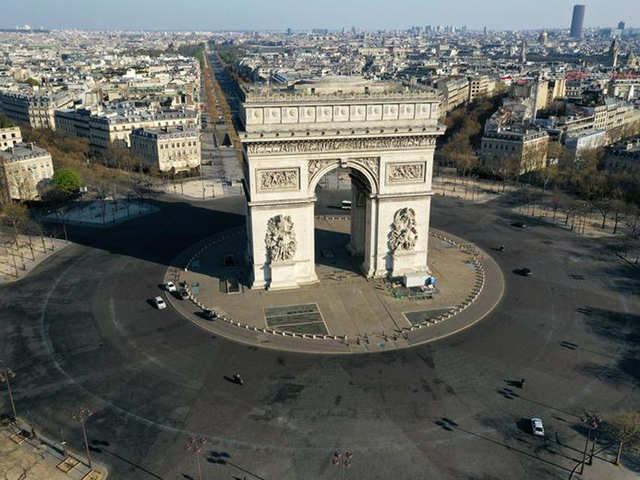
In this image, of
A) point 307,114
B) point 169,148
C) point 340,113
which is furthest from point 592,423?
point 169,148

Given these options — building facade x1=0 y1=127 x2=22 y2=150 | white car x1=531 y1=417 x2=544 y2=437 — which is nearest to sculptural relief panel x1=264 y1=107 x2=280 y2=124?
white car x1=531 y1=417 x2=544 y2=437

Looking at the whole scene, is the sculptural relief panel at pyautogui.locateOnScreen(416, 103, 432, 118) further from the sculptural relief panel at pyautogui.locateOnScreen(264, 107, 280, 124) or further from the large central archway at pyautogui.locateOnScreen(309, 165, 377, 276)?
the sculptural relief panel at pyautogui.locateOnScreen(264, 107, 280, 124)

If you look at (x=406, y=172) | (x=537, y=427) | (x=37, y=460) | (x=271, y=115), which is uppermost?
(x=271, y=115)

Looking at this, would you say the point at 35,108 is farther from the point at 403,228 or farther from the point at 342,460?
the point at 342,460

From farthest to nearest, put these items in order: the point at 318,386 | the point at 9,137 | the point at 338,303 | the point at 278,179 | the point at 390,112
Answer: the point at 9,137 → the point at 278,179 → the point at 338,303 → the point at 390,112 → the point at 318,386

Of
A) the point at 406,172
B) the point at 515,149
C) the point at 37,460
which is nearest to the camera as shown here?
the point at 37,460

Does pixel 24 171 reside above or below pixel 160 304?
above

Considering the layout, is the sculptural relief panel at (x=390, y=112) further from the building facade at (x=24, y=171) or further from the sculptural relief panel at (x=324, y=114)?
the building facade at (x=24, y=171)

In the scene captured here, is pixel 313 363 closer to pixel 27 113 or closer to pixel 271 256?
pixel 271 256
